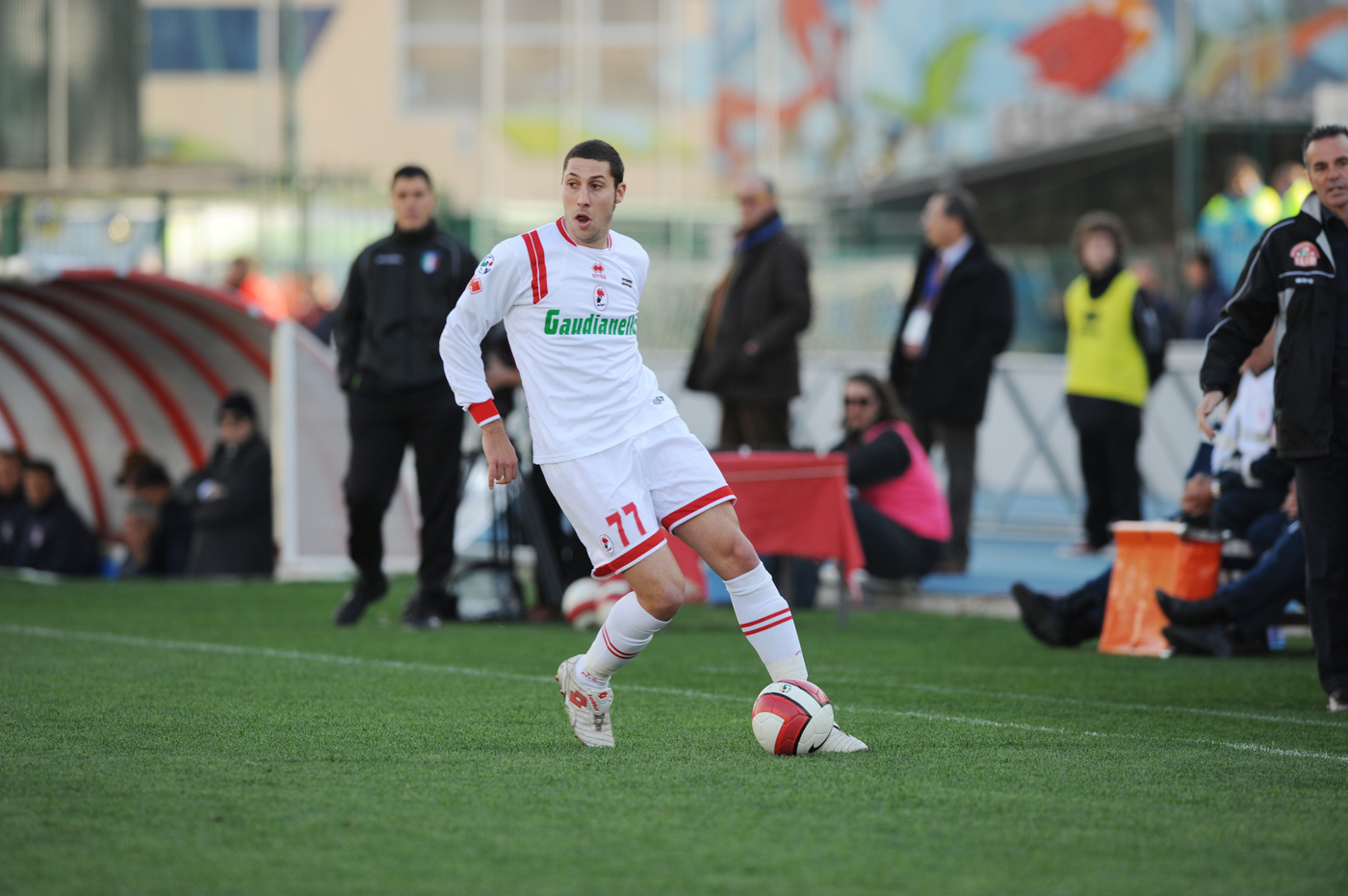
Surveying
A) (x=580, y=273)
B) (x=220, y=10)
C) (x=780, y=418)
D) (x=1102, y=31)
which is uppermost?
(x=220, y=10)

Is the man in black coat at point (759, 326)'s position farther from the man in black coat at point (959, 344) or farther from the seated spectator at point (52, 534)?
the seated spectator at point (52, 534)

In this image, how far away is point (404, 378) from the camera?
998 cm

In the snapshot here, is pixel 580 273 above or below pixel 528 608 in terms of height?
above

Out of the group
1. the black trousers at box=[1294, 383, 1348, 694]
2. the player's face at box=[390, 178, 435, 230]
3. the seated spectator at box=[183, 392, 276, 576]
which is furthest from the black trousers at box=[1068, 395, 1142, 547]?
the seated spectator at box=[183, 392, 276, 576]

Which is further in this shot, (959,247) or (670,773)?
(959,247)

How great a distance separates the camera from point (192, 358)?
15.6m

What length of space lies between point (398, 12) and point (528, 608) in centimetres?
4406

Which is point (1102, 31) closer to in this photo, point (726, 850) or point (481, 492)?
point (481, 492)

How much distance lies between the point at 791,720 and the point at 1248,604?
142 inches

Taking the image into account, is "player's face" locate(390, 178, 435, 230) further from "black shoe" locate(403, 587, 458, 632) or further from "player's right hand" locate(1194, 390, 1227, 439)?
"player's right hand" locate(1194, 390, 1227, 439)

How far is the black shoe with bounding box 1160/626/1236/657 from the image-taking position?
896cm

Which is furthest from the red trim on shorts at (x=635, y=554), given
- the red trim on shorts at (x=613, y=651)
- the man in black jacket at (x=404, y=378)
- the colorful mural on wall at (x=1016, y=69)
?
the colorful mural on wall at (x=1016, y=69)

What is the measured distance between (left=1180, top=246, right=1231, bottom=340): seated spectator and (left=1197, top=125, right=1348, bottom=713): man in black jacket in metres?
8.30

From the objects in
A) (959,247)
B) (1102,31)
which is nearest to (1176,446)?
(959,247)
